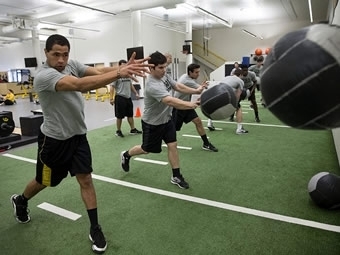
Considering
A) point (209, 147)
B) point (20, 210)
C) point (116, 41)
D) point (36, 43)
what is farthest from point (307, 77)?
point (116, 41)

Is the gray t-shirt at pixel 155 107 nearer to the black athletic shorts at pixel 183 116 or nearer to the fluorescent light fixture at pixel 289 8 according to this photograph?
the black athletic shorts at pixel 183 116

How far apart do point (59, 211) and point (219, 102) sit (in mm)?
1794

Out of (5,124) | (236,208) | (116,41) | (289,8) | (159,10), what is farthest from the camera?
(116,41)

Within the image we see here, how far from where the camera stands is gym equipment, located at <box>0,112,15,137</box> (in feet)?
15.8

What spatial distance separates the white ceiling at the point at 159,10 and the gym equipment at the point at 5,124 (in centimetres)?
563

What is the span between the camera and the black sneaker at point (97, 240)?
1.99 meters

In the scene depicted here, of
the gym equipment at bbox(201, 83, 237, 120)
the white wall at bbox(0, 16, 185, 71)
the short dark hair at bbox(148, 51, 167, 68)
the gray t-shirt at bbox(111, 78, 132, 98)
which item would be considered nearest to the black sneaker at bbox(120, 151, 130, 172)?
the short dark hair at bbox(148, 51, 167, 68)

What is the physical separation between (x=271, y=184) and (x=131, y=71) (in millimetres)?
2181

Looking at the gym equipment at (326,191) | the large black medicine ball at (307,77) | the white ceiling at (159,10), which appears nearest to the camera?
the large black medicine ball at (307,77)

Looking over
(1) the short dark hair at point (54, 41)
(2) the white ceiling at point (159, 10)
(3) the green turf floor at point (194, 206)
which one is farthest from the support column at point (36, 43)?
(1) the short dark hair at point (54, 41)

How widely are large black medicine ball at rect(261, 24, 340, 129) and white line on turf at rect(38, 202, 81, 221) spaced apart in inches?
84.2

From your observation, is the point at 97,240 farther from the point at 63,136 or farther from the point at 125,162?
the point at 125,162

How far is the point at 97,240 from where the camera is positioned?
2.02 meters

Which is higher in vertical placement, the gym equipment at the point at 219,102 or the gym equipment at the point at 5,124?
the gym equipment at the point at 219,102
